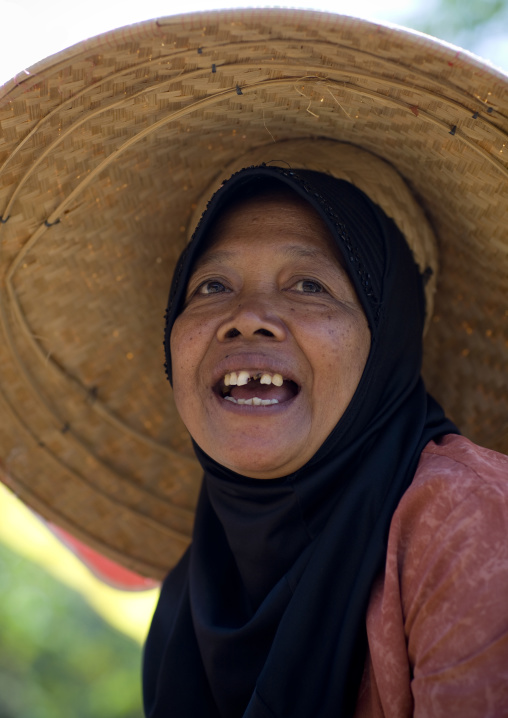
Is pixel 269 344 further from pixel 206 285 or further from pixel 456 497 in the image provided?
pixel 456 497

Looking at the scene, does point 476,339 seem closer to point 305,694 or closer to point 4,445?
point 305,694

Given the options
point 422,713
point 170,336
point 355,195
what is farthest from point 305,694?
point 355,195

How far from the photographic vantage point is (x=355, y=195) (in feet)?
6.00

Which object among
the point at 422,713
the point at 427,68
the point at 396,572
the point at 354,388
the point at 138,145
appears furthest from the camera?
the point at 138,145

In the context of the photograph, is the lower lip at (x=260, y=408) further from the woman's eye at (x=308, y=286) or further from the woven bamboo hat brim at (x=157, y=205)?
the woven bamboo hat brim at (x=157, y=205)

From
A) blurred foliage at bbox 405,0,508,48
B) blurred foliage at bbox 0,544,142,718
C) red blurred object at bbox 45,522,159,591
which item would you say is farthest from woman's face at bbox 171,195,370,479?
blurred foliage at bbox 0,544,142,718

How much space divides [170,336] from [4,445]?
0.74 m

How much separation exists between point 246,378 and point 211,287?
316mm

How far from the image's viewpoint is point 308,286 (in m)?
1.69

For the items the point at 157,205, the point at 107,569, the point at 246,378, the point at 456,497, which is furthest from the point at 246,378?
the point at 107,569

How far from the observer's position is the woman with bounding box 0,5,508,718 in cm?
135

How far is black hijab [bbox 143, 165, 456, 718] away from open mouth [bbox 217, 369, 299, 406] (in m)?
0.14

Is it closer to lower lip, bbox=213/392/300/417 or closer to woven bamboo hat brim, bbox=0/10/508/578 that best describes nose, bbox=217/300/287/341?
lower lip, bbox=213/392/300/417

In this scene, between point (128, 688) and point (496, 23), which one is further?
point (128, 688)
